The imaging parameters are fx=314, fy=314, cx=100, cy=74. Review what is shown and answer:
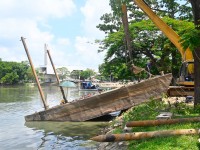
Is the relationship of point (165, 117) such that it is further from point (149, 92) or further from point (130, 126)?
point (149, 92)

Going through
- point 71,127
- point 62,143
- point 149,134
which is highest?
point 149,134

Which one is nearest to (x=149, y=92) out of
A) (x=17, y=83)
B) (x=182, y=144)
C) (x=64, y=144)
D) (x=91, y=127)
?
(x=91, y=127)

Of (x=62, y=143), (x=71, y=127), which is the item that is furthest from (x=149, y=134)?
(x=71, y=127)

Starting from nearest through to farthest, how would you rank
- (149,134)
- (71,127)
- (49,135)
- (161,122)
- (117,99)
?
(149,134)
(161,122)
(49,135)
(71,127)
(117,99)

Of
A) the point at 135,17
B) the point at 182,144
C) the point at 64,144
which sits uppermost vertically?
the point at 135,17

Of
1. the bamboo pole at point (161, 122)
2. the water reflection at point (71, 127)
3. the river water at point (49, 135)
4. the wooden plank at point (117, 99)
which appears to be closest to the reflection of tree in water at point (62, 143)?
the river water at point (49, 135)

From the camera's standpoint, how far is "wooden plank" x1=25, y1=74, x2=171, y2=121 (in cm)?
1964

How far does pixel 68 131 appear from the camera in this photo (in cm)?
1798

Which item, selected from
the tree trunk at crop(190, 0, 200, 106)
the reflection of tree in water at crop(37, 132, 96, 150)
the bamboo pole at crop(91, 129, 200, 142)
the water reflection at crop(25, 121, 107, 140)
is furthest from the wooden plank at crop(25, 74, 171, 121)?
the bamboo pole at crop(91, 129, 200, 142)

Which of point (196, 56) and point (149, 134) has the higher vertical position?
point (196, 56)

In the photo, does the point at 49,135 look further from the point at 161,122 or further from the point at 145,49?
the point at 145,49

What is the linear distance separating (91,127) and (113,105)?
2.00m

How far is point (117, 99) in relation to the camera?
1969cm

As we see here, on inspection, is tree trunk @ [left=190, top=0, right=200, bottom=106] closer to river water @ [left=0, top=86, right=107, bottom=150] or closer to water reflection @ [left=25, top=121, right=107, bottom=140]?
river water @ [left=0, top=86, right=107, bottom=150]
